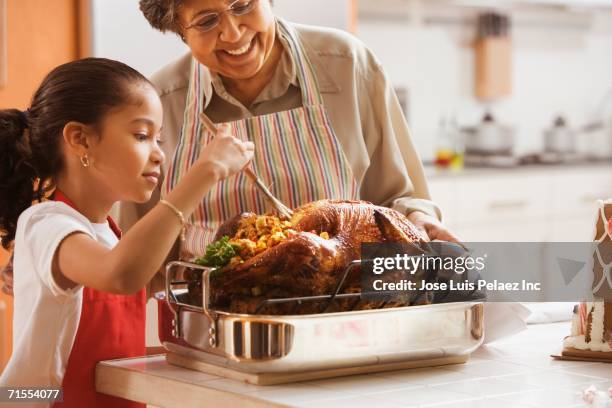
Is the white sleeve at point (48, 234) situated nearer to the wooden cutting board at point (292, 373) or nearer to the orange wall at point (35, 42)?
the wooden cutting board at point (292, 373)

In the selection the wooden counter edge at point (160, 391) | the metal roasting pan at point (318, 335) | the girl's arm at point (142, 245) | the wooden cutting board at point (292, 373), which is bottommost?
the wooden counter edge at point (160, 391)

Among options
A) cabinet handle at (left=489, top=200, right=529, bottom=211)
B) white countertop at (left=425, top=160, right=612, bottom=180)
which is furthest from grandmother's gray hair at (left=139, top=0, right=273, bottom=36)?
cabinet handle at (left=489, top=200, right=529, bottom=211)

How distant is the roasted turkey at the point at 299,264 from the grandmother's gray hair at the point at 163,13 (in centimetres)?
58

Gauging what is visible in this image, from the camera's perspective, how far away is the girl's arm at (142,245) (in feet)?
3.97

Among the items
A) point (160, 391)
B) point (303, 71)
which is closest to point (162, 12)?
point (303, 71)

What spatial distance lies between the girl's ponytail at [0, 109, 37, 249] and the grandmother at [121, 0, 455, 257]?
391 mm

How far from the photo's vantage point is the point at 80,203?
1.42 metres

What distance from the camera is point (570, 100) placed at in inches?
207

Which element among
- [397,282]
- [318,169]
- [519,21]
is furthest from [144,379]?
[519,21]

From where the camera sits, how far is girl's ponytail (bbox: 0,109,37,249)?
4.75 feet

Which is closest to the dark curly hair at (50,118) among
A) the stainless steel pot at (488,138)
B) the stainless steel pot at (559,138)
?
the stainless steel pot at (488,138)

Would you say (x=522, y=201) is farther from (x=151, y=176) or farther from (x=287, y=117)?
(x=151, y=176)

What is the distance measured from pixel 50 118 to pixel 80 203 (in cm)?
13

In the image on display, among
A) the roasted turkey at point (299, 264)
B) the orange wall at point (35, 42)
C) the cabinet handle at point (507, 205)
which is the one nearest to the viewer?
the roasted turkey at point (299, 264)
